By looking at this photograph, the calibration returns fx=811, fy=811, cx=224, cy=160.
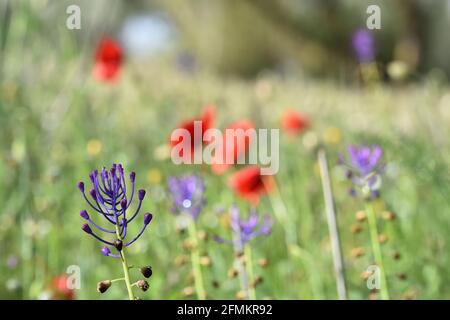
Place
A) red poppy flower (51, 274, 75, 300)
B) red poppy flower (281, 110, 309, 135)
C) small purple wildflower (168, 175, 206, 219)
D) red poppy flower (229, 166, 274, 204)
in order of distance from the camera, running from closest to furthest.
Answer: small purple wildflower (168, 175, 206, 219) < red poppy flower (51, 274, 75, 300) < red poppy flower (229, 166, 274, 204) < red poppy flower (281, 110, 309, 135)

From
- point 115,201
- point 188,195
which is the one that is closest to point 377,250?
point 188,195

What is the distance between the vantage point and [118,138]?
1.96m

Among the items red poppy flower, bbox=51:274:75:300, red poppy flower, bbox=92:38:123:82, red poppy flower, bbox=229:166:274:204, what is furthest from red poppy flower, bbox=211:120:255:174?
red poppy flower, bbox=92:38:123:82

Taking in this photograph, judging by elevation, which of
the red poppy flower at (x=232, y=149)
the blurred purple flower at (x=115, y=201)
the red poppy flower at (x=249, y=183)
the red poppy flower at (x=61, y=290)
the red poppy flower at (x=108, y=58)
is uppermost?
the red poppy flower at (x=108, y=58)

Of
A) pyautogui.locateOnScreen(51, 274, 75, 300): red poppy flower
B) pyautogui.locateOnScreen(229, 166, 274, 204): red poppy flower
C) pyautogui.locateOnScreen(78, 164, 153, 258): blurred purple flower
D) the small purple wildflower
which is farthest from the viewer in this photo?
pyautogui.locateOnScreen(229, 166, 274, 204): red poppy flower

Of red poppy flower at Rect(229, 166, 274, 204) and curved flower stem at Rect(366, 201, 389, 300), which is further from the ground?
red poppy flower at Rect(229, 166, 274, 204)

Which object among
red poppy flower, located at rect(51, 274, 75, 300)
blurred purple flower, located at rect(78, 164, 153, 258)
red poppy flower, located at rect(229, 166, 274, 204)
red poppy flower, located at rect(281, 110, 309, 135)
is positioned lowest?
red poppy flower, located at rect(51, 274, 75, 300)

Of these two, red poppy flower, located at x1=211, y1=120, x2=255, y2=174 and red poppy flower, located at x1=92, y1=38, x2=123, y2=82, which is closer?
red poppy flower, located at x1=211, y1=120, x2=255, y2=174

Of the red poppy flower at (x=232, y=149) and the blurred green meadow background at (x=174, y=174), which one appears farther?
the red poppy flower at (x=232, y=149)

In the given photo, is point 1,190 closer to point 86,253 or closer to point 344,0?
point 86,253

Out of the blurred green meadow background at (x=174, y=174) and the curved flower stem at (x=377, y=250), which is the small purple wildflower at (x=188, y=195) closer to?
the blurred green meadow background at (x=174, y=174)

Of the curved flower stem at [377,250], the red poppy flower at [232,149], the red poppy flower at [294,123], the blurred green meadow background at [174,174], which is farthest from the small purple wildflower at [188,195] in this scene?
the red poppy flower at [294,123]

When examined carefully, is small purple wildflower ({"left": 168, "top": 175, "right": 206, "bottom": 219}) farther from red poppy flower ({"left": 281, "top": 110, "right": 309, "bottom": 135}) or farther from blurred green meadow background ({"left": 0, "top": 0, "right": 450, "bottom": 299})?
red poppy flower ({"left": 281, "top": 110, "right": 309, "bottom": 135})

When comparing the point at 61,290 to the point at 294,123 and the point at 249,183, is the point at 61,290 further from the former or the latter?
the point at 294,123
